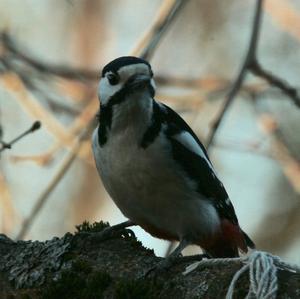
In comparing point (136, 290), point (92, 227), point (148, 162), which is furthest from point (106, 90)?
point (136, 290)

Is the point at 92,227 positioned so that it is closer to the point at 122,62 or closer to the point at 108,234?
the point at 108,234

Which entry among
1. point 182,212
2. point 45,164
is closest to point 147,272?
point 182,212

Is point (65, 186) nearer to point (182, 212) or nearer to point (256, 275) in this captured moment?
point (182, 212)

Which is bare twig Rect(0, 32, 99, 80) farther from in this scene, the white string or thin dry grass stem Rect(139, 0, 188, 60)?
the white string

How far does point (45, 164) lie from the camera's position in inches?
179

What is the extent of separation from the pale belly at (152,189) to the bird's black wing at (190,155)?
0.04 m

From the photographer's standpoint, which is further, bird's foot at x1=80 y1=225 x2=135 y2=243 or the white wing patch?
the white wing patch

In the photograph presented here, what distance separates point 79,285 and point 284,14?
3.01 meters

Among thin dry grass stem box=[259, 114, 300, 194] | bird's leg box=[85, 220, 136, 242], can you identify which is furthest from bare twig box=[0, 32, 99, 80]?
bird's leg box=[85, 220, 136, 242]

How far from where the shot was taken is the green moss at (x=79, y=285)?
8.73ft

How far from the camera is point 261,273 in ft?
7.88

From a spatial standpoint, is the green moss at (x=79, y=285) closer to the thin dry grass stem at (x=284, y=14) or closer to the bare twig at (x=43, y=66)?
the bare twig at (x=43, y=66)

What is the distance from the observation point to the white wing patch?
3.46 m

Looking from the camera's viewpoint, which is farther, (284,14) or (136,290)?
(284,14)
